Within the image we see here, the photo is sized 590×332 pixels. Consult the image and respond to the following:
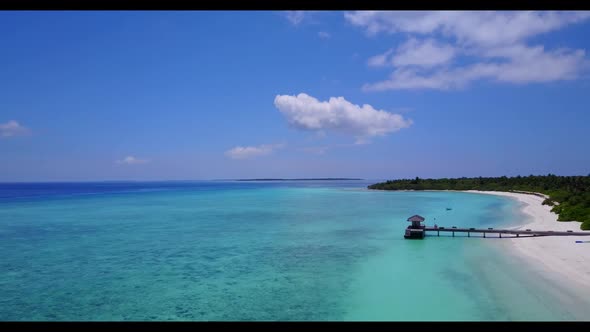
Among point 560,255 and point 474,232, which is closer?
point 560,255

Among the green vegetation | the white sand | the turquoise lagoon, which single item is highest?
the green vegetation


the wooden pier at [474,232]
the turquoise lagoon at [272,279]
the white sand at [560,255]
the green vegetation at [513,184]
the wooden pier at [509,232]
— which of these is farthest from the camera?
the green vegetation at [513,184]

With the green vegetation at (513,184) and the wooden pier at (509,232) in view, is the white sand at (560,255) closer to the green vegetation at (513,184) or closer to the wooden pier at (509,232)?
the wooden pier at (509,232)

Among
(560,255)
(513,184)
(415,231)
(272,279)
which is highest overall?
(513,184)

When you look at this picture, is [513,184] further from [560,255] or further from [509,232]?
[560,255]

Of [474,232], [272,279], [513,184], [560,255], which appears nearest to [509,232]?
[474,232]

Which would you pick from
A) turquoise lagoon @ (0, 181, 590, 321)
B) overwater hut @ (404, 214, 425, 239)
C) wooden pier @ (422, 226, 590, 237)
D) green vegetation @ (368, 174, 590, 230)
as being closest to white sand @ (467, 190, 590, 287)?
wooden pier @ (422, 226, 590, 237)

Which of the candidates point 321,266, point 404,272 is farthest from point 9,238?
point 404,272

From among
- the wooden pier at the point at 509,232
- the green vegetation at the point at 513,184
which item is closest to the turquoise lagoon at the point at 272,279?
the wooden pier at the point at 509,232

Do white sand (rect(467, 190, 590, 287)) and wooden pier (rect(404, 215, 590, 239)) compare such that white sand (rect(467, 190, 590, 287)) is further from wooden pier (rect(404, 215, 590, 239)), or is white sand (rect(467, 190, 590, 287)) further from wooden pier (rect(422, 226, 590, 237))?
wooden pier (rect(404, 215, 590, 239))

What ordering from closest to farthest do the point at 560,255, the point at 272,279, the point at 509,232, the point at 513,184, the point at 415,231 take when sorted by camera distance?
1. the point at 272,279
2. the point at 560,255
3. the point at 509,232
4. the point at 415,231
5. the point at 513,184
